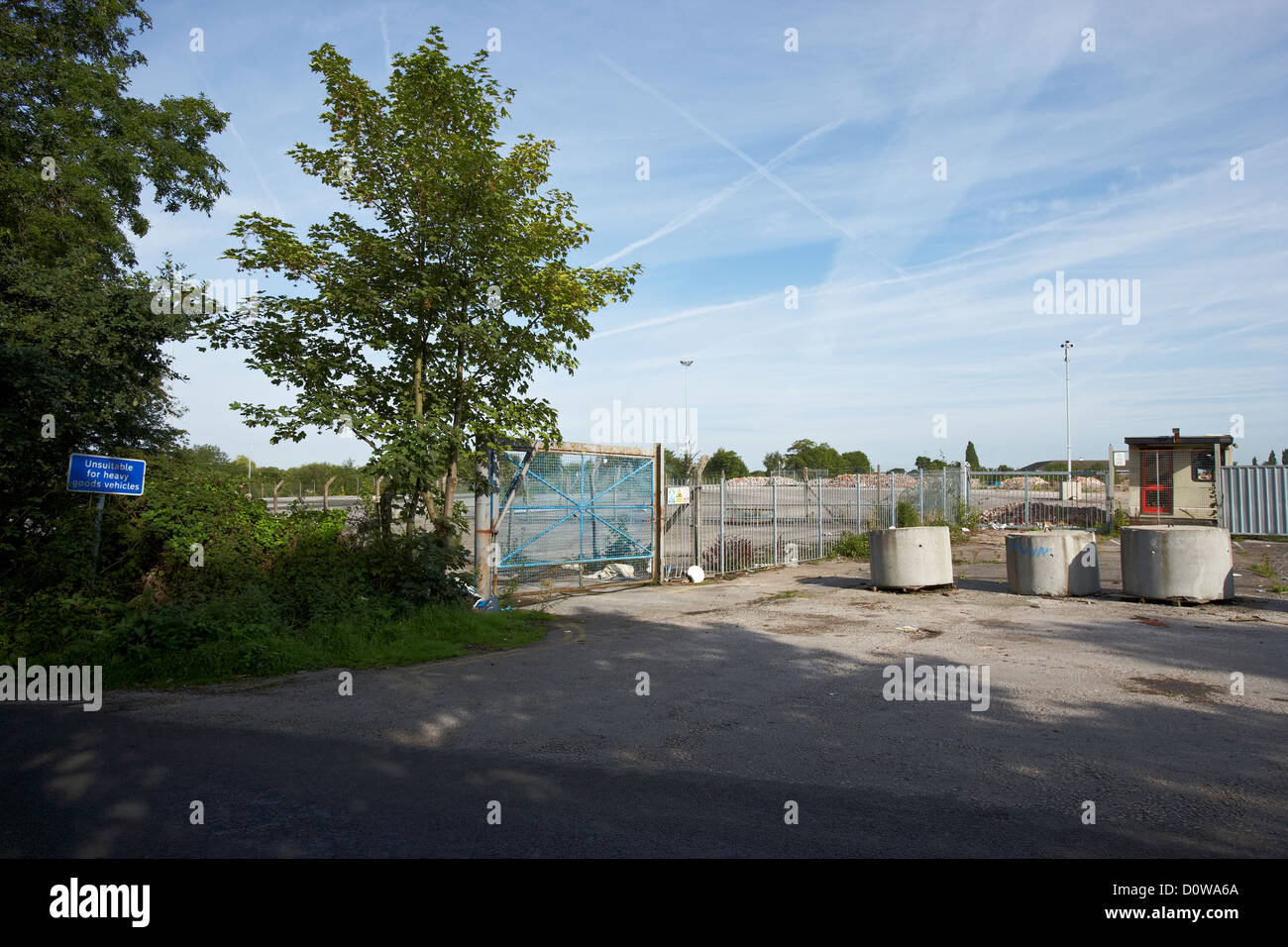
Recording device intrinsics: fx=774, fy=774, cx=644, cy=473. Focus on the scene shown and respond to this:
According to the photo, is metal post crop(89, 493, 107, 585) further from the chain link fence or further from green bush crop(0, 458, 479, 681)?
the chain link fence

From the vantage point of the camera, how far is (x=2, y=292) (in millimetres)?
10977

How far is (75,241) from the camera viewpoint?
1569cm

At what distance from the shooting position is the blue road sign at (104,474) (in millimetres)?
9328

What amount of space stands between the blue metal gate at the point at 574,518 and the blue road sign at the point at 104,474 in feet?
16.4

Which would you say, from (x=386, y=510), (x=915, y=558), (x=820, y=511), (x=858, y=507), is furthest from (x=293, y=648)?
(x=858, y=507)

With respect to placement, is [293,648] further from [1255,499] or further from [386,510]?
[1255,499]

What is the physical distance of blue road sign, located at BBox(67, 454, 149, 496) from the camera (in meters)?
9.33

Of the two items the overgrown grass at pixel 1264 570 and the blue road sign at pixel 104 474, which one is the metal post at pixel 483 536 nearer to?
the blue road sign at pixel 104 474

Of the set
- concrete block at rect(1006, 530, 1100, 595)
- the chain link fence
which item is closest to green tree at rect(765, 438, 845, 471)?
the chain link fence

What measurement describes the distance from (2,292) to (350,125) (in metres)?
5.44

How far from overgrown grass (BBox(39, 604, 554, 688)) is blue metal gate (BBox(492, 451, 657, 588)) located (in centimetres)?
302

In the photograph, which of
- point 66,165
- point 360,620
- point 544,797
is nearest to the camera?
point 544,797
